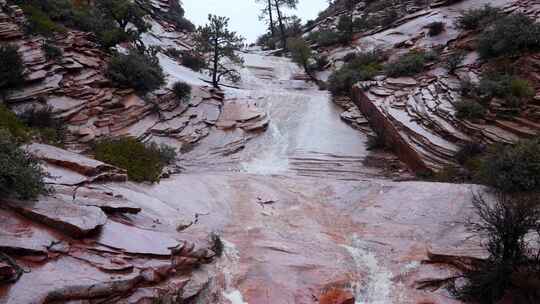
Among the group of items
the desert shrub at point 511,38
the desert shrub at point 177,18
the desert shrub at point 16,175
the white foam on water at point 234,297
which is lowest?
the white foam on water at point 234,297

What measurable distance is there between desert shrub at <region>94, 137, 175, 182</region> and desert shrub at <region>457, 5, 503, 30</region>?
17.0 metres

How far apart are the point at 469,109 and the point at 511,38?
13.0ft

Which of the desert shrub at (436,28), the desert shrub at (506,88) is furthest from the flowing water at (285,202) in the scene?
the desert shrub at (436,28)

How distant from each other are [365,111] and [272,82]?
9725 mm

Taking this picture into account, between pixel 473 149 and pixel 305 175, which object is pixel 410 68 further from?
pixel 305 175

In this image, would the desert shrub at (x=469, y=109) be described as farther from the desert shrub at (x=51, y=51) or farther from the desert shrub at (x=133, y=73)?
the desert shrub at (x=51, y=51)

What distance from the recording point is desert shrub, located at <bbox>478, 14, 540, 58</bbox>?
1320 centimetres

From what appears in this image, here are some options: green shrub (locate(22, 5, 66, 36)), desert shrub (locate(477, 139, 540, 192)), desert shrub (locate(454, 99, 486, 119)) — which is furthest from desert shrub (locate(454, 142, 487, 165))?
green shrub (locate(22, 5, 66, 36))

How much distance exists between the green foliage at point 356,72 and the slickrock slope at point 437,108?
36.3 inches

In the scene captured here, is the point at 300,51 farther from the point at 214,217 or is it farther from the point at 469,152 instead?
the point at 214,217

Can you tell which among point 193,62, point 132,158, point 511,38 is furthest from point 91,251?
point 193,62

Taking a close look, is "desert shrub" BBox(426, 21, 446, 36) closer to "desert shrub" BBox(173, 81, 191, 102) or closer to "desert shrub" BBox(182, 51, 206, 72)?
"desert shrub" BBox(182, 51, 206, 72)

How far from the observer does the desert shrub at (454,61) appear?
51.1 feet

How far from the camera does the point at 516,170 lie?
8477 millimetres
